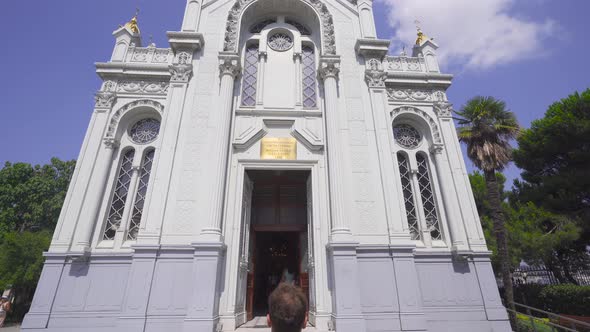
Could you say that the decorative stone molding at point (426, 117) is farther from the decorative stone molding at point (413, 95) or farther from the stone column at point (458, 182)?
the decorative stone molding at point (413, 95)

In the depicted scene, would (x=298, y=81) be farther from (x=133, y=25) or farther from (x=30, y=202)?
(x=30, y=202)

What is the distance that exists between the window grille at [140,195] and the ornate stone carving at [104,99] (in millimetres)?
2259

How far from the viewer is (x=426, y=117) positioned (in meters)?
10.5

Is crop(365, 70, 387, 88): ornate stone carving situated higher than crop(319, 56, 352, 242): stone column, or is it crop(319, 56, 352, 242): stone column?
crop(365, 70, 387, 88): ornate stone carving

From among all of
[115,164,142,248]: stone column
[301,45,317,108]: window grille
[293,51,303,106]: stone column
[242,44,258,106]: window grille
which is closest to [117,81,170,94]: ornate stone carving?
[115,164,142,248]: stone column

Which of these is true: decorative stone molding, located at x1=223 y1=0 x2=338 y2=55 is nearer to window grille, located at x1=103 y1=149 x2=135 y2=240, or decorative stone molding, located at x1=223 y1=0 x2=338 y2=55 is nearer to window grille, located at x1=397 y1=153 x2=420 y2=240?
window grille, located at x1=397 y1=153 x2=420 y2=240

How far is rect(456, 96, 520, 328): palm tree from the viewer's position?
11.9m

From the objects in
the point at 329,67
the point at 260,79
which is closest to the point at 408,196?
the point at 329,67

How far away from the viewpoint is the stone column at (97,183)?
8.02m

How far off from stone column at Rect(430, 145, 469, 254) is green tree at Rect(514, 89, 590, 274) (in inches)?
385

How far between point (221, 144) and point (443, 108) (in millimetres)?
8658

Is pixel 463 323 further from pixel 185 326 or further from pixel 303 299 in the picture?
pixel 303 299

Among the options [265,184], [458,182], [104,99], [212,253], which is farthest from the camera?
[265,184]

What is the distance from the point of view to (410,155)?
10180 millimetres
